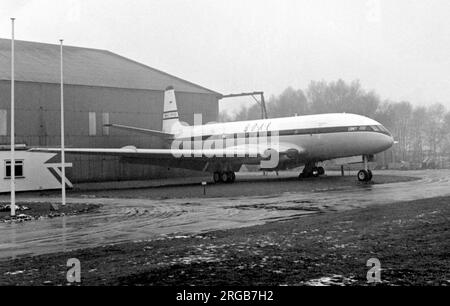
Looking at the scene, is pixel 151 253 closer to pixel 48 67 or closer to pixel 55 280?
pixel 55 280

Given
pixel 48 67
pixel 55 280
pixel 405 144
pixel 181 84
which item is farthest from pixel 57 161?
pixel 405 144

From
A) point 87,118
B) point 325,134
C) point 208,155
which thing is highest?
point 87,118

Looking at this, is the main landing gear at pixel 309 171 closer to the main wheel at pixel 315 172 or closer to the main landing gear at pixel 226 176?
the main wheel at pixel 315 172

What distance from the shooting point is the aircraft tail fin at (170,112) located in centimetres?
4431

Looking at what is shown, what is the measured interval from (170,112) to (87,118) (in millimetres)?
6665

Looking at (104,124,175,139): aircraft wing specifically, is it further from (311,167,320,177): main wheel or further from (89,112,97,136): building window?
(311,167,320,177): main wheel

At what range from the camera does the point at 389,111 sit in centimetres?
9638

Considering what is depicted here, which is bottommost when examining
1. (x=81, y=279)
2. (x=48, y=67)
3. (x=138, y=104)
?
(x=81, y=279)

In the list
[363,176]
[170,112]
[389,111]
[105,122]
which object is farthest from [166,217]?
[389,111]

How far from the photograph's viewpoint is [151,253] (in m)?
9.61

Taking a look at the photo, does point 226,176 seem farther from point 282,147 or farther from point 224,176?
point 282,147

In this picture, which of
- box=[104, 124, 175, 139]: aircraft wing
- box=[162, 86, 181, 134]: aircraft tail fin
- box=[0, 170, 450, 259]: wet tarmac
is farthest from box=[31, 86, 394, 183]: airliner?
box=[0, 170, 450, 259]: wet tarmac

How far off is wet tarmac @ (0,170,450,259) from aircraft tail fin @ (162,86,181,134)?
71.1 ft
